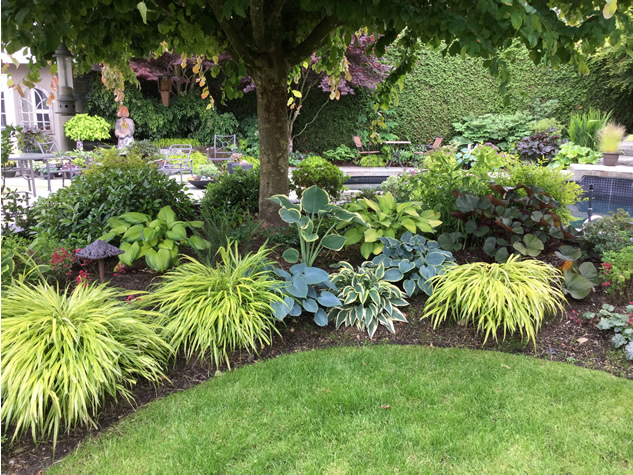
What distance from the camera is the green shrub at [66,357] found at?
6.81 ft

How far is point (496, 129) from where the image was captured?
14.5 metres

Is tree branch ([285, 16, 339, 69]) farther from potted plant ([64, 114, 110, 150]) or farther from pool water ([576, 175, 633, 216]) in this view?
potted plant ([64, 114, 110, 150])

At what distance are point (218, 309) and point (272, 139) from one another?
2098 mm

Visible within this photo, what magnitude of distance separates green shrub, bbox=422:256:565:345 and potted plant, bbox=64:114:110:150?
12.9m

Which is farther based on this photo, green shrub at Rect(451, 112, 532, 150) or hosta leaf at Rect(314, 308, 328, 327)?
green shrub at Rect(451, 112, 532, 150)

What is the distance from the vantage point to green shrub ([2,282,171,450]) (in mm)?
2074

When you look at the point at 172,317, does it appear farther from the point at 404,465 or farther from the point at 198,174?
the point at 198,174

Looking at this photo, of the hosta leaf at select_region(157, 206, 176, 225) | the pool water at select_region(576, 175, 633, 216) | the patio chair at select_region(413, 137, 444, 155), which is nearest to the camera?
the hosta leaf at select_region(157, 206, 176, 225)

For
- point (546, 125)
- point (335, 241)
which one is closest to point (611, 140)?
point (546, 125)

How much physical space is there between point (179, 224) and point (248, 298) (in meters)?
1.14

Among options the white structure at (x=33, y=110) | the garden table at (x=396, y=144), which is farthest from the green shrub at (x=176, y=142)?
the garden table at (x=396, y=144)

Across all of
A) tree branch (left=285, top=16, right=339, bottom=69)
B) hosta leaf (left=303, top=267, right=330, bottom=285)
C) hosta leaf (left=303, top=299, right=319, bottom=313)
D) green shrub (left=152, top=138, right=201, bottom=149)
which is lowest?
hosta leaf (left=303, top=299, right=319, bottom=313)

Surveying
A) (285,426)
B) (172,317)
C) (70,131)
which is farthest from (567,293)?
(70,131)

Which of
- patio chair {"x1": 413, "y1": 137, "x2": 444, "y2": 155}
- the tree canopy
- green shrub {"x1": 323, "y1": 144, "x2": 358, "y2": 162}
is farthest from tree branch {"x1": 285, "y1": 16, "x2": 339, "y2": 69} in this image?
patio chair {"x1": 413, "y1": 137, "x2": 444, "y2": 155}
